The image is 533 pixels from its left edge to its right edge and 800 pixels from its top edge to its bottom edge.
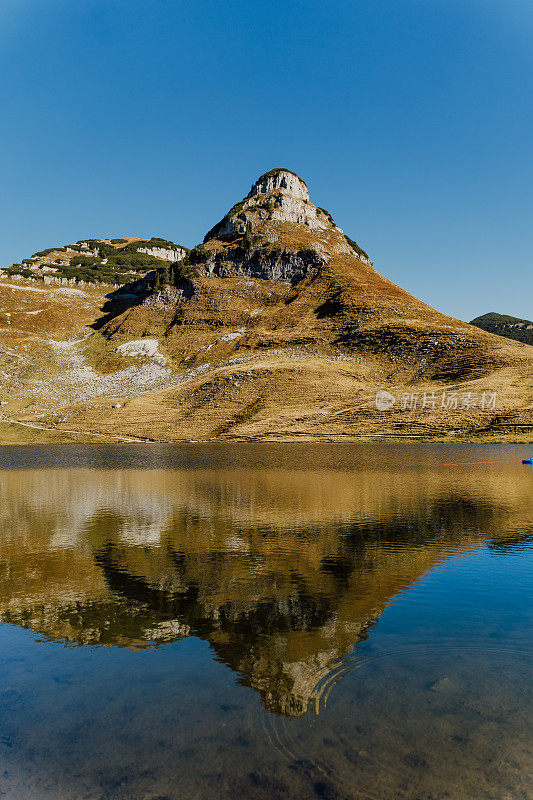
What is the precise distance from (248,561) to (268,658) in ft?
27.2

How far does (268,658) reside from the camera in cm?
1153

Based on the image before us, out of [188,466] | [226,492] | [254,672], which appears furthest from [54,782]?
[188,466]

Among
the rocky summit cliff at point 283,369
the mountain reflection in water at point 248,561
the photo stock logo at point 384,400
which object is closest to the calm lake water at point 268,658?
the mountain reflection in water at point 248,561

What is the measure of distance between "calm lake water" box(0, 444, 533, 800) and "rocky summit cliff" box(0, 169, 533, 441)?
8150 centimetres

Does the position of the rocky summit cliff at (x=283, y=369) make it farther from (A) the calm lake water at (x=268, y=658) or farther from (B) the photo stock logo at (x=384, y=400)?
(A) the calm lake water at (x=268, y=658)

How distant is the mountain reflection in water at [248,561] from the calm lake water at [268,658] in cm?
10

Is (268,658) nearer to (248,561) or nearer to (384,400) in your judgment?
(248,561)

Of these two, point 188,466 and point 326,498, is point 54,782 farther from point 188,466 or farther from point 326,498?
point 188,466

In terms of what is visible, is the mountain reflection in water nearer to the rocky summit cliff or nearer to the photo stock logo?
the rocky summit cliff

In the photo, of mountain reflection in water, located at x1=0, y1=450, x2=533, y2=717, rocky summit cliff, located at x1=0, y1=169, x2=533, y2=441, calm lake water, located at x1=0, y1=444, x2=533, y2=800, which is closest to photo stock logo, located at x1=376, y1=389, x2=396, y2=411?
rocky summit cliff, located at x1=0, y1=169, x2=533, y2=441

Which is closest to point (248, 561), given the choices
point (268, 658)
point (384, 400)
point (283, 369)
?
point (268, 658)

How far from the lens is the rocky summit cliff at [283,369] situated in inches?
4306

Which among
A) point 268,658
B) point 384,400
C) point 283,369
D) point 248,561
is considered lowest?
point 248,561

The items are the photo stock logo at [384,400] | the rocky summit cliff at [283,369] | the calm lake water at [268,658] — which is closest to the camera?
the calm lake water at [268,658]
